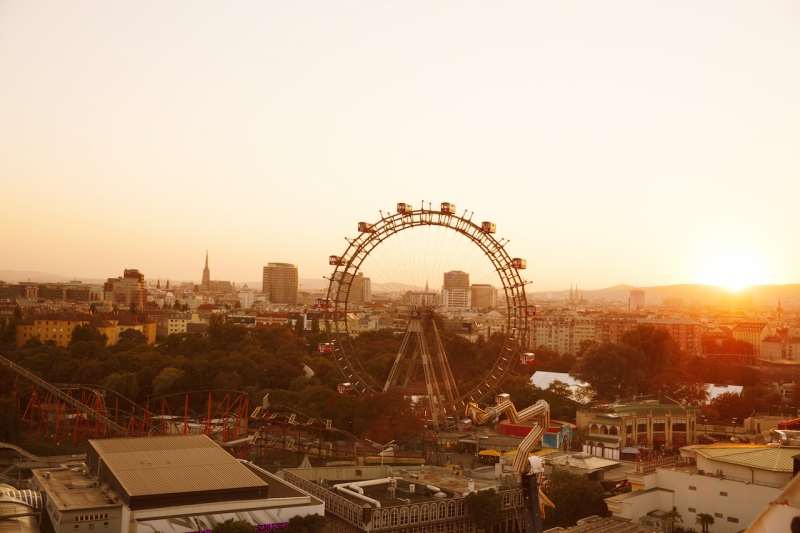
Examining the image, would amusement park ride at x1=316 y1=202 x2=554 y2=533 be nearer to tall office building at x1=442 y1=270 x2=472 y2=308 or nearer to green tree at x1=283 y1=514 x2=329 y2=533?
green tree at x1=283 y1=514 x2=329 y2=533

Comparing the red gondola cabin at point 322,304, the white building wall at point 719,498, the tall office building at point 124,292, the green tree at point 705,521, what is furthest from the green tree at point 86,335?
the tall office building at point 124,292

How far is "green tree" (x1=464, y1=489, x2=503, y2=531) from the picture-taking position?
31453 millimetres

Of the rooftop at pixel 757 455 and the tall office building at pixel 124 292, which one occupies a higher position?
the tall office building at pixel 124 292

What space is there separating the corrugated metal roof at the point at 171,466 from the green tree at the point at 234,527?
5.99 feet

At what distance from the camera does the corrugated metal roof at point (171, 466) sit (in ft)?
94.4

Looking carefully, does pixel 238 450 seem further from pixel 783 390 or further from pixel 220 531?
pixel 783 390

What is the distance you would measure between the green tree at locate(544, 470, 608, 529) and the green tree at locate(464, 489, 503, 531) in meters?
2.38

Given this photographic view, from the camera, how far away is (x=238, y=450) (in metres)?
45.9

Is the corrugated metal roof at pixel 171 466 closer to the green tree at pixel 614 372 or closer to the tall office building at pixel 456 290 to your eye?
the green tree at pixel 614 372

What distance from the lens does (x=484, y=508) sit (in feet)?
103

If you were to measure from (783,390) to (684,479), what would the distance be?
5294 cm

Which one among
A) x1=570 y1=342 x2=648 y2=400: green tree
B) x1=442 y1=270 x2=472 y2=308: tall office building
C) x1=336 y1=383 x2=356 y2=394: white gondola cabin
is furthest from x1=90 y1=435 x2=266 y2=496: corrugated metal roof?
x1=442 y1=270 x2=472 y2=308: tall office building

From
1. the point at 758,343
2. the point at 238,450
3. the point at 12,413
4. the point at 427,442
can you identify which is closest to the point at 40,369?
the point at 12,413

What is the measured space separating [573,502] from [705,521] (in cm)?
516
